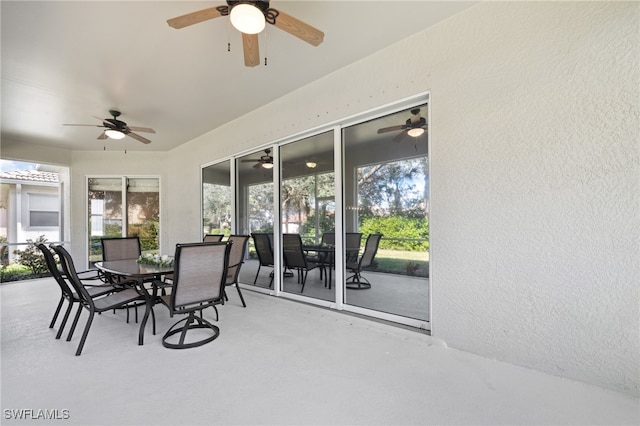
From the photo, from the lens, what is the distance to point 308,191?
4137 millimetres

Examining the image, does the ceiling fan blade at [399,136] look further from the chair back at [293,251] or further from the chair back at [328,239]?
the chair back at [293,251]

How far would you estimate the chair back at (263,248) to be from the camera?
465 cm

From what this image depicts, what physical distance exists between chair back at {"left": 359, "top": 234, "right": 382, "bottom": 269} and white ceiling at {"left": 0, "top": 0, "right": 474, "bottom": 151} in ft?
6.69

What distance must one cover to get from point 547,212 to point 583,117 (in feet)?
2.25

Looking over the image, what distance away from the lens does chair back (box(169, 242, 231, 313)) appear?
2619mm

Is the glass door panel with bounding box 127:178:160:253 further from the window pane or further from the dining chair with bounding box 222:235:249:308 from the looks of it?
the dining chair with bounding box 222:235:249:308

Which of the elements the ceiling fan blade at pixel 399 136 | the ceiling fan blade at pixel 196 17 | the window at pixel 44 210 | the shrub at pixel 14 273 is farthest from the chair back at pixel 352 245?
the window at pixel 44 210

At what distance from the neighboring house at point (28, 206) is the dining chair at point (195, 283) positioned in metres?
5.95

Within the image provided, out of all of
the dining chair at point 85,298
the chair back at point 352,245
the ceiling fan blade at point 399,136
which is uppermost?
the ceiling fan blade at point 399,136

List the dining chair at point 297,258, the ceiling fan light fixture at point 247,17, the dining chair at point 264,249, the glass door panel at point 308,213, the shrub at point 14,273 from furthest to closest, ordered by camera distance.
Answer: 1. the shrub at point 14,273
2. the dining chair at point 264,249
3. the dining chair at point 297,258
4. the glass door panel at point 308,213
5. the ceiling fan light fixture at point 247,17

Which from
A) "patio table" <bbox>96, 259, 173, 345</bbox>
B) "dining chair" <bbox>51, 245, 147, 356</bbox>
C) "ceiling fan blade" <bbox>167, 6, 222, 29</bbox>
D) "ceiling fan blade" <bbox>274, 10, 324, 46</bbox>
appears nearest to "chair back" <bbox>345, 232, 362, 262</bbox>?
"patio table" <bbox>96, 259, 173, 345</bbox>

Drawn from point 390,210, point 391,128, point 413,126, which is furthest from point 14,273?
point 413,126

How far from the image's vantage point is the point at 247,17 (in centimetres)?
199

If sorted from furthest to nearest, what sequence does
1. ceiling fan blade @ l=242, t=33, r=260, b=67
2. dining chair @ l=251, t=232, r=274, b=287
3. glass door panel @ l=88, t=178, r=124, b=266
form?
glass door panel @ l=88, t=178, r=124, b=266, dining chair @ l=251, t=232, r=274, b=287, ceiling fan blade @ l=242, t=33, r=260, b=67
